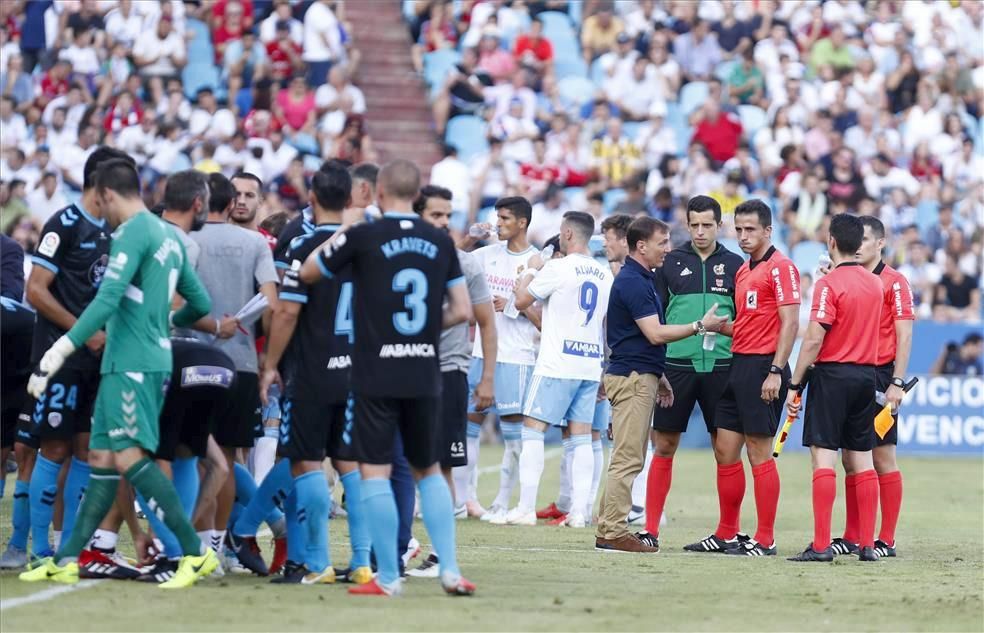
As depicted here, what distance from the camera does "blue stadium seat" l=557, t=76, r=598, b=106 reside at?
2717 cm

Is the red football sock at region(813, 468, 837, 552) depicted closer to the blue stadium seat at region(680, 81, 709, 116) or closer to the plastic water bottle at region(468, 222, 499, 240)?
the plastic water bottle at region(468, 222, 499, 240)

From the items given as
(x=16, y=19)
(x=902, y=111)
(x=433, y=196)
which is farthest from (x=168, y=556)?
(x=902, y=111)

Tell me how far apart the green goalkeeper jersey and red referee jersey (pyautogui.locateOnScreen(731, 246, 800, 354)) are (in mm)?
4342

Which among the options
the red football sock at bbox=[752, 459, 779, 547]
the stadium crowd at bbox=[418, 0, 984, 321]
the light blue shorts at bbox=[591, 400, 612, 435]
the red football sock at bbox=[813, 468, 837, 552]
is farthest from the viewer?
the stadium crowd at bbox=[418, 0, 984, 321]

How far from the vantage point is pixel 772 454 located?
37.3 ft

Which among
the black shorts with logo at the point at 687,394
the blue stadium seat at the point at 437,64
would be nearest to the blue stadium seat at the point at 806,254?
the blue stadium seat at the point at 437,64

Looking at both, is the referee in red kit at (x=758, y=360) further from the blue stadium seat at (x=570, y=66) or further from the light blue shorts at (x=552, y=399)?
the blue stadium seat at (x=570, y=66)

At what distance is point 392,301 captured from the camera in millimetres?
8281

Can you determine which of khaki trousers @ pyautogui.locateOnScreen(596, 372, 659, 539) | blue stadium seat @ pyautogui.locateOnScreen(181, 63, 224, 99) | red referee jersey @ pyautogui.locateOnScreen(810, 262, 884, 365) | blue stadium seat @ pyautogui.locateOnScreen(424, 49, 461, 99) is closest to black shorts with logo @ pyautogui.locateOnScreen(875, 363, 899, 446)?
red referee jersey @ pyautogui.locateOnScreen(810, 262, 884, 365)

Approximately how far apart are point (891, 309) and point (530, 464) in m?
3.34

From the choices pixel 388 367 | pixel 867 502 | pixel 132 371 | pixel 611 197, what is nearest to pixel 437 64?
pixel 611 197

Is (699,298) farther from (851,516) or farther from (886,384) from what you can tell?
(851,516)

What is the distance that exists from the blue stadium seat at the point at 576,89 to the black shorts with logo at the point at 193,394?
18645 millimetres

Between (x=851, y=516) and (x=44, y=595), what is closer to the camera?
(x=44, y=595)
